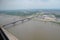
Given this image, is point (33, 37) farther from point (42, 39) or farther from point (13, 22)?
point (13, 22)

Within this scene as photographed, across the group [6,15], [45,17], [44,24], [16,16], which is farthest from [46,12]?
[6,15]

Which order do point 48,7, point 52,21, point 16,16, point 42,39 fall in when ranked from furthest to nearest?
point 16,16, point 52,21, point 48,7, point 42,39

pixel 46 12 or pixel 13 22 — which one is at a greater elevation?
pixel 46 12

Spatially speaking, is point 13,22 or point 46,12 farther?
point 13,22

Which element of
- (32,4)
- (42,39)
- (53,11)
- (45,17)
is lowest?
(42,39)
